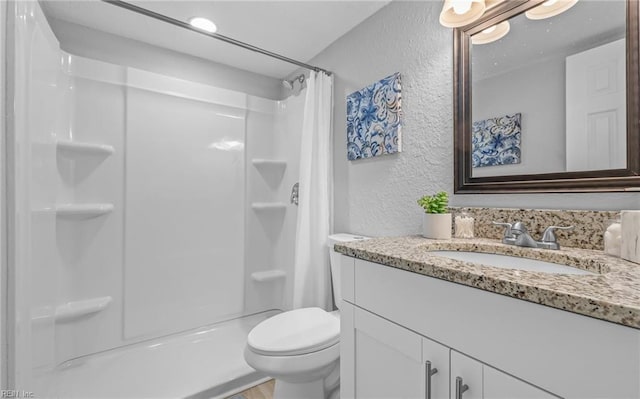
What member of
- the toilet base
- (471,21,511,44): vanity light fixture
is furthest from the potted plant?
the toilet base

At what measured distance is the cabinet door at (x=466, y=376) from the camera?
621 mm

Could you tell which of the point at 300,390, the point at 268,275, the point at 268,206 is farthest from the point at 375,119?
the point at 268,275

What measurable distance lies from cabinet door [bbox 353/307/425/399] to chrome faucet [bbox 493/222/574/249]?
527mm

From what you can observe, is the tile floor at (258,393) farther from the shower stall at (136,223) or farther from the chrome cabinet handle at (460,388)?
the chrome cabinet handle at (460,388)

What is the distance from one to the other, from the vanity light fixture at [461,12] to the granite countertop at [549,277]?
0.91m

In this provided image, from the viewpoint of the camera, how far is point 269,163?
243cm

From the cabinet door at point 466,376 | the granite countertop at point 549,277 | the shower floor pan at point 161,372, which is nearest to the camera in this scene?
the granite countertop at point 549,277

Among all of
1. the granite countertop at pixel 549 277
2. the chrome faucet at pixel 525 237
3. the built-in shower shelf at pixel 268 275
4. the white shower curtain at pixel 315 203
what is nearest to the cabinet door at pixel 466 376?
the granite countertop at pixel 549 277

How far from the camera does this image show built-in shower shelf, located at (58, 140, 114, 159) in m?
1.64

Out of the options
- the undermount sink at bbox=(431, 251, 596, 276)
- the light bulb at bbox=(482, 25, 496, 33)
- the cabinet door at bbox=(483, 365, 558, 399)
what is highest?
the light bulb at bbox=(482, 25, 496, 33)

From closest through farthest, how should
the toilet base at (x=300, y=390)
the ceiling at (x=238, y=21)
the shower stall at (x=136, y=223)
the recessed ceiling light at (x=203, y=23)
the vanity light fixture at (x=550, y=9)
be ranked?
the vanity light fixture at (x=550, y=9)
the shower stall at (x=136, y=223)
the toilet base at (x=300, y=390)
the ceiling at (x=238, y=21)
the recessed ceiling light at (x=203, y=23)

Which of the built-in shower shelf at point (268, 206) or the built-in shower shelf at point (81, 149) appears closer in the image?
the built-in shower shelf at point (81, 149)

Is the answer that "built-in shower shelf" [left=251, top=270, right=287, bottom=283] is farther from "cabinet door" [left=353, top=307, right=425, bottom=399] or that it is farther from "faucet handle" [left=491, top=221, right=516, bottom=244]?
"faucet handle" [left=491, top=221, right=516, bottom=244]

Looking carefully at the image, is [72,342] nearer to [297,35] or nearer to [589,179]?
[297,35]
